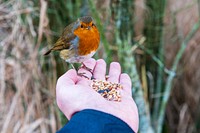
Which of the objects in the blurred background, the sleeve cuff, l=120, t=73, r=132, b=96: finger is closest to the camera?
the sleeve cuff

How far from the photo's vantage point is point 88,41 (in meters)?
2.33

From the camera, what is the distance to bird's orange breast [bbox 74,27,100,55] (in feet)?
7.63

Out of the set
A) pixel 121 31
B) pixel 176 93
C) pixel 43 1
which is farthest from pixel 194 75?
pixel 43 1

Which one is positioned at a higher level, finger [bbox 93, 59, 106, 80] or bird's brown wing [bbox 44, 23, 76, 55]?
bird's brown wing [bbox 44, 23, 76, 55]

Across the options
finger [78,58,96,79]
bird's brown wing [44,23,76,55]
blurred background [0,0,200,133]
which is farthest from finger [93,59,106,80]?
blurred background [0,0,200,133]

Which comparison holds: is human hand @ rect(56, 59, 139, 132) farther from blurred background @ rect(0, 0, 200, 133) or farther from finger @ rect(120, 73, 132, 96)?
blurred background @ rect(0, 0, 200, 133)

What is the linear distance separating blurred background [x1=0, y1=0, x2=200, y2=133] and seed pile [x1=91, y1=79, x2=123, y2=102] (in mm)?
939

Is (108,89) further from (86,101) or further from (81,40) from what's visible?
(81,40)

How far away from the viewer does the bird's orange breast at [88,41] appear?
7.63ft

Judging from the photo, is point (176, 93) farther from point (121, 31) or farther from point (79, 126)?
point (79, 126)

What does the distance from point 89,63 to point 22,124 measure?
42.6 inches

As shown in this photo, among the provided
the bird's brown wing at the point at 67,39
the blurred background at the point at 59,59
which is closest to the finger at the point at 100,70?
the bird's brown wing at the point at 67,39

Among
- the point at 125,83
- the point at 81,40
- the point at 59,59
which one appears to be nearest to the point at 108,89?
the point at 125,83

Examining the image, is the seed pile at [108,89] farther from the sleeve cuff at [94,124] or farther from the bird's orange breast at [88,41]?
the sleeve cuff at [94,124]
